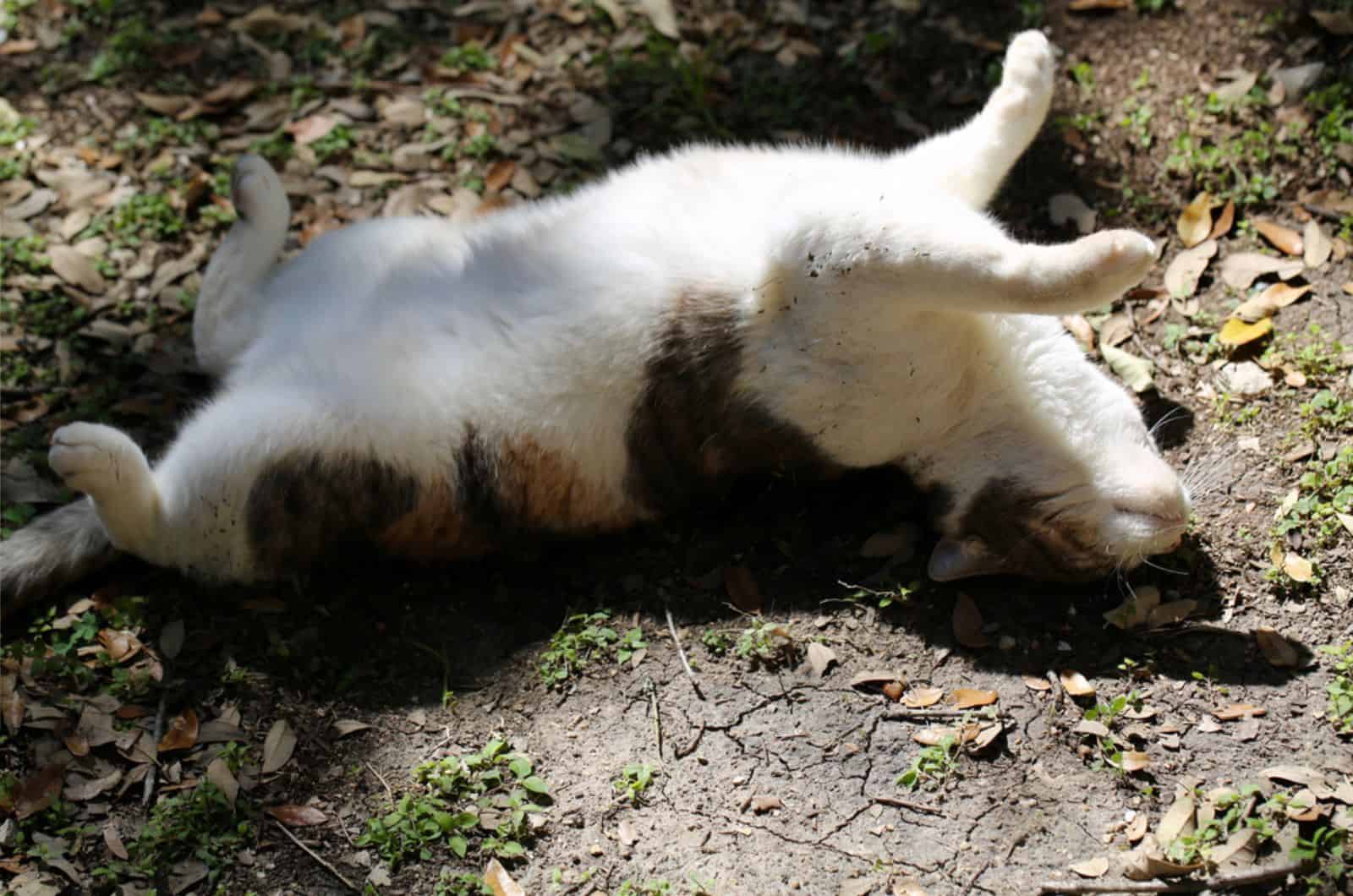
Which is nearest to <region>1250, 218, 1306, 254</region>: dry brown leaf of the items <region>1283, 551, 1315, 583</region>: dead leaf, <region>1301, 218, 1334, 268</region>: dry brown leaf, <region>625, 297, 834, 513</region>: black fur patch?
<region>1301, 218, 1334, 268</region>: dry brown leaf

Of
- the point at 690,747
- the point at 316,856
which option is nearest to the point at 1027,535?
the point at 690,747

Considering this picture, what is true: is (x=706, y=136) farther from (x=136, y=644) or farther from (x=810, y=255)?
(x=136, y=644)

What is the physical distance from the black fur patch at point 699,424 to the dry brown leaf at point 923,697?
2.68 ft

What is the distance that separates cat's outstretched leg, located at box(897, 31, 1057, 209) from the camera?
4.30 meters

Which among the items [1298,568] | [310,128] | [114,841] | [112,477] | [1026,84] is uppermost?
[1026,84]

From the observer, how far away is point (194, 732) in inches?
155

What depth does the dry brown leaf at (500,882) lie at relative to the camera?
3.43 metres

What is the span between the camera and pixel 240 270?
474 cm

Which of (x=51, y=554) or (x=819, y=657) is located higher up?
(x=51, y=554)

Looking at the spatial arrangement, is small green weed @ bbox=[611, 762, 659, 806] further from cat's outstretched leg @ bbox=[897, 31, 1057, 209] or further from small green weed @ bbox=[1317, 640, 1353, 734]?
cat's outstretched leg @ bbox=[897, 31, 1057, 209]

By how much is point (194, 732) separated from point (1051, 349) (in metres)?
3.09

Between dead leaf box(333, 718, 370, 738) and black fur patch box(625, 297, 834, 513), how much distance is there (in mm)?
1171

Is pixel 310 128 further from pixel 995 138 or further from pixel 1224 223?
pixel 1224 223

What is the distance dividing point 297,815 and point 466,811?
54cm
